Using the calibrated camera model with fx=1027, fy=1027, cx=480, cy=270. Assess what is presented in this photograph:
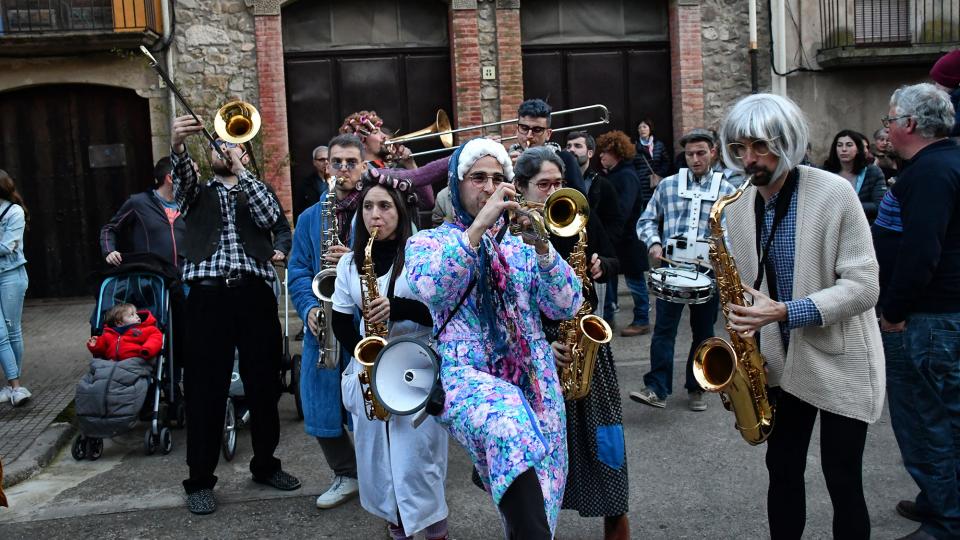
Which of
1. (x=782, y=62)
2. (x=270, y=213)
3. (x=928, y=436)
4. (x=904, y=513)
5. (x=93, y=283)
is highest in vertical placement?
(x=782, y=62)

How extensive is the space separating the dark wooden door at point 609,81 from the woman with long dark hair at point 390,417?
9767 mm

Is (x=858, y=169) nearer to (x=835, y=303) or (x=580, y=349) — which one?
(x=580, y=349)

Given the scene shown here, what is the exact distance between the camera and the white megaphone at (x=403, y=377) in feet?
12.6

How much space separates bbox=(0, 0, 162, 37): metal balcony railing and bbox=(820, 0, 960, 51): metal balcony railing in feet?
29.5

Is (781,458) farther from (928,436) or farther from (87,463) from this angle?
(87,463)

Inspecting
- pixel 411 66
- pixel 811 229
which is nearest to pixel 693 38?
pixel 411 66

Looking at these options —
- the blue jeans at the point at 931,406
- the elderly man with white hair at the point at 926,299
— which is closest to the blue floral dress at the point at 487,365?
the elderly man with white hair at the point at 926,299

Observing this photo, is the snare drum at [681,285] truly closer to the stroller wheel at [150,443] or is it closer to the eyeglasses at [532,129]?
the eyeglasses at [532,129]

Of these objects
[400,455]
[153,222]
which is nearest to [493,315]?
[400,455]

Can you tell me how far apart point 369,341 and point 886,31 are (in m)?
12.4

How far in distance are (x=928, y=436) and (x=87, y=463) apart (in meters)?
5.02

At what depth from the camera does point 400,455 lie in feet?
14.0

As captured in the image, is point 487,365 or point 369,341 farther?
point 369,341

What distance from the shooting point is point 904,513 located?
16.6 feet
